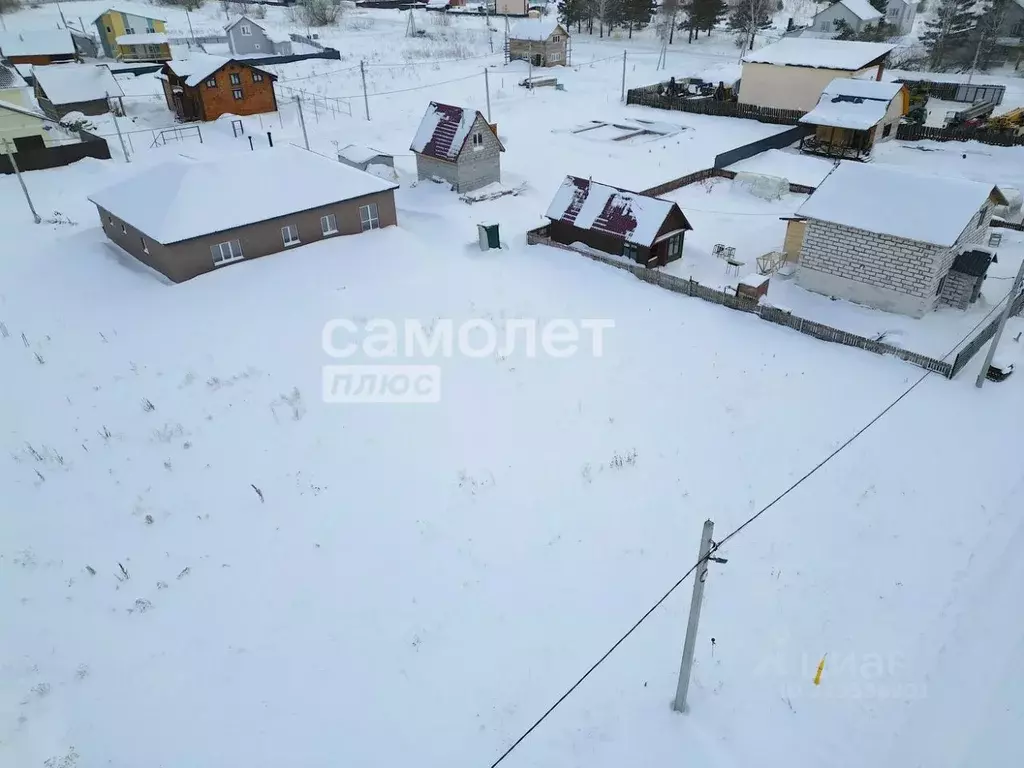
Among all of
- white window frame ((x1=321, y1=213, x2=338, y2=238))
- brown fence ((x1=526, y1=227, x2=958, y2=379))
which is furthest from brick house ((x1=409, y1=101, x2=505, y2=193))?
white window frame ((x1=321, y1=213, x2=338, y2=238))

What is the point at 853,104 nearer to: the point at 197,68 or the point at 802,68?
the point at 802,68

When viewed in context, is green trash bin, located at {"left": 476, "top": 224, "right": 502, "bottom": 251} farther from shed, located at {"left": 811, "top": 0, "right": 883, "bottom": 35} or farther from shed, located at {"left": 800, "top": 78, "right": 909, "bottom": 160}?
shed, located at {"left": 811, "top": 0, "right": 883, "bottom": 35}

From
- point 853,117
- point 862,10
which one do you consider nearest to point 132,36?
point 853,117

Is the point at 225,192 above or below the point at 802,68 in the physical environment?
below

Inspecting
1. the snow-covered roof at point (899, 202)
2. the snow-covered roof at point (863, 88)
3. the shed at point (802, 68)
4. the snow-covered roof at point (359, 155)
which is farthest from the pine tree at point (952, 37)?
the snow-covered roof at point (359, 155)

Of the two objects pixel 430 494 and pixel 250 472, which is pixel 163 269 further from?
pixel 430 494

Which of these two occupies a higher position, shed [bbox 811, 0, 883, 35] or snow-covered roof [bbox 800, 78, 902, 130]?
shed [bbox 811, 0, 883, 35]
